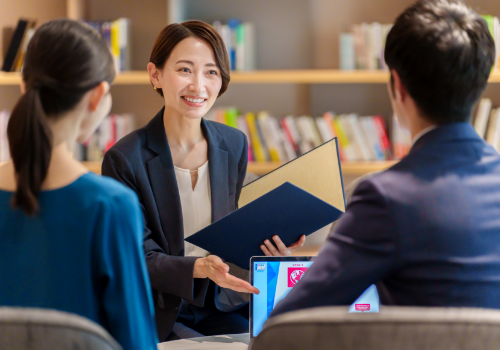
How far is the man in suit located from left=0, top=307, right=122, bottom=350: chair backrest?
0.32m

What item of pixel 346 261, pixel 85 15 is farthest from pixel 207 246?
pixel 85 15

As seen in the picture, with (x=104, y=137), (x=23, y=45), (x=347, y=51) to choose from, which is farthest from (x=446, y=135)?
(x=23, y=45)

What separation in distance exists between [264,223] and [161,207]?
39 cm

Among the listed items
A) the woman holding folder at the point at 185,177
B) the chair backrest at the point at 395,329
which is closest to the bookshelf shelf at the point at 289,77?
the woman holding folder at the point at 185,177

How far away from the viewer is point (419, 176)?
0.75m

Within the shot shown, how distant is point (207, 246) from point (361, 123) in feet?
6.17

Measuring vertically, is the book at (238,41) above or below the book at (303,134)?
above

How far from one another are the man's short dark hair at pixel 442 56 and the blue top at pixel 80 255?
513mm

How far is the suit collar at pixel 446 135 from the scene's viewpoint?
79cm

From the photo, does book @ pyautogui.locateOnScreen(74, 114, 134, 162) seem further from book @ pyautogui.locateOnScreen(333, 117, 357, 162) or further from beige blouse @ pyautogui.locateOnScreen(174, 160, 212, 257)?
beige blouse @ pyautogui.locateOnScreen(174, 160, 212, 257)

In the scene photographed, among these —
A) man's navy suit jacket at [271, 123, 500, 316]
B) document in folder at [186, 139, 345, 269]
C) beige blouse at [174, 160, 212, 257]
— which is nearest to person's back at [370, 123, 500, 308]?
man's navy suit jacket at [271, 123, 500, 316]

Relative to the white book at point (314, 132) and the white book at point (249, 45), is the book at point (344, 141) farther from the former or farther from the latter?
the white book at point (249, 45)

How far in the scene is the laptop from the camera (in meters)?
1.17

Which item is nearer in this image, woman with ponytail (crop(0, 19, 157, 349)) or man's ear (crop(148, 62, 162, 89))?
woman with ponytail (crop(0, 19, 157, 349))
